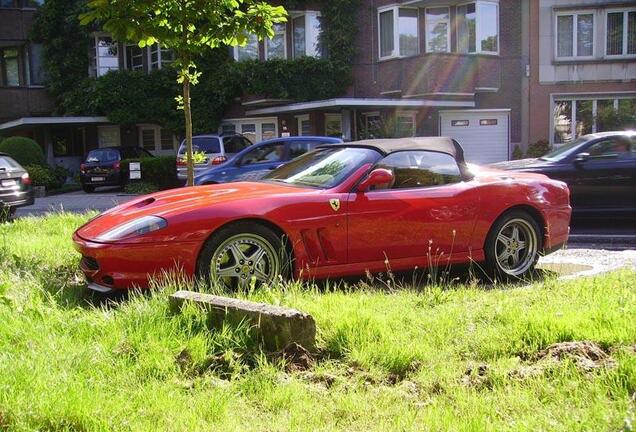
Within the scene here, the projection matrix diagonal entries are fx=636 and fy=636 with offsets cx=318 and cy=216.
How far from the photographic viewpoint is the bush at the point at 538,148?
2280 cm

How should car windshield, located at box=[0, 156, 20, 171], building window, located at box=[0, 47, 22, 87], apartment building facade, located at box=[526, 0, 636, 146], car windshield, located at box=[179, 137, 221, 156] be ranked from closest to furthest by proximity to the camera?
car windshield, located at box=[0, 156, 20, 171] → car windshield, located at box=[179, 137, 221, 156] → apartment building facade, located at box=[526, 0, 636, 146] → building window, located at box=[0, 47, 22, 87]

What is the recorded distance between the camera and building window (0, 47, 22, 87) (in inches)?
1211

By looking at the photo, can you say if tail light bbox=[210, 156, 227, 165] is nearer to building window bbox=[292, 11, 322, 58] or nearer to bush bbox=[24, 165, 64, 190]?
building window bbox=[292, 11, 322, 58]

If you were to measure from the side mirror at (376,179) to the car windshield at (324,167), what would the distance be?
0.21 meters

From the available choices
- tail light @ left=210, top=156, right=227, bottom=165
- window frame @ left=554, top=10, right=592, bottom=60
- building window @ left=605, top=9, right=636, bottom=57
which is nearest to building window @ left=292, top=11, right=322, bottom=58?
tail light @ left=210, top=156, right=227, bottom=165

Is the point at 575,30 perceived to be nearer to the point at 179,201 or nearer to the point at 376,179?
the point at 376,179

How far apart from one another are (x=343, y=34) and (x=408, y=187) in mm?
19225

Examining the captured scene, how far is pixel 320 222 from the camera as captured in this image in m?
5.57

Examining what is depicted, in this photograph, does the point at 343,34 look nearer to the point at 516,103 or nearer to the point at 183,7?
the point at 516,103

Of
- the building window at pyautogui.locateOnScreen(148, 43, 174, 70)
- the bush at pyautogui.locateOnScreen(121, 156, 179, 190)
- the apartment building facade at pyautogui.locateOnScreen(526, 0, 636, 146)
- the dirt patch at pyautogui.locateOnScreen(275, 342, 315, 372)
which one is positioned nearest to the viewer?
the dirt patch at pyautogui.locateOnScreen(275, 342, 315, 372)

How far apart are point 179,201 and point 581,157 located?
294 inches

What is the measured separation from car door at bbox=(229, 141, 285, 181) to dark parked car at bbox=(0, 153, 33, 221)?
421 centimetres

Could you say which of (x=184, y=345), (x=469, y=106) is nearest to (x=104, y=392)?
(x=184, y=345)

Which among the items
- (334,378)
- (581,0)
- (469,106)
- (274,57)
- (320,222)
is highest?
(581,0)
